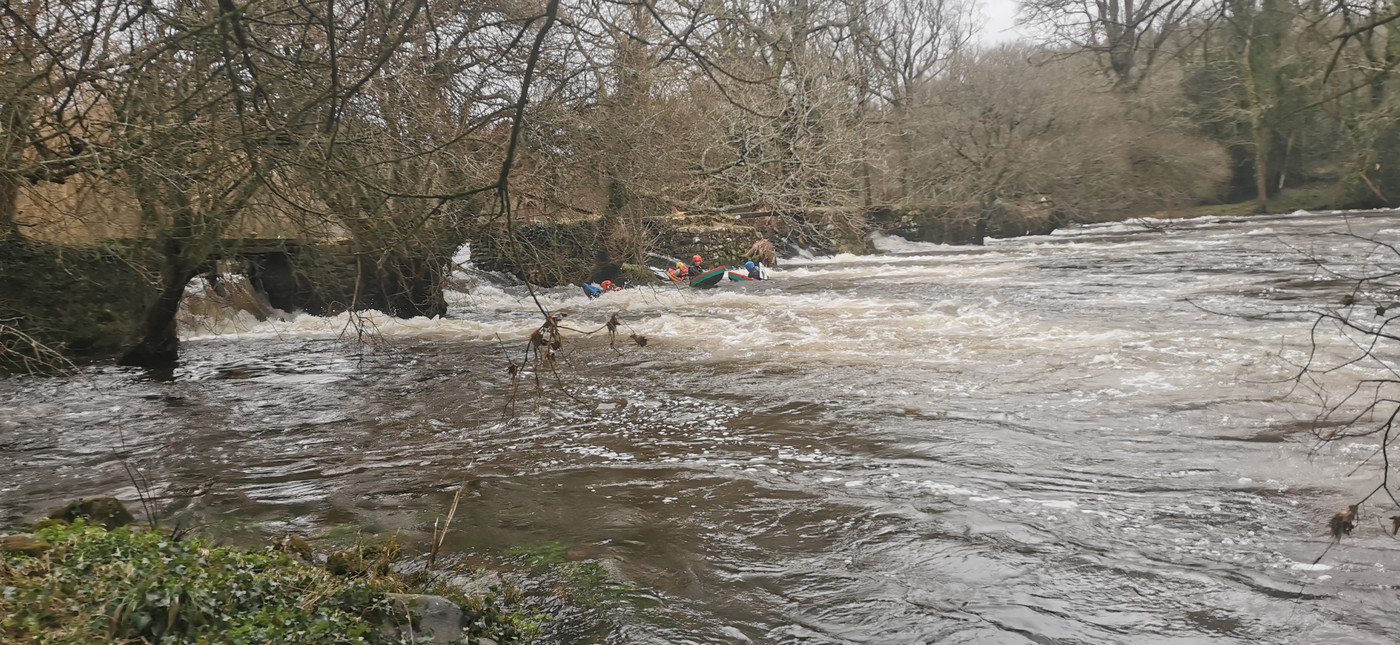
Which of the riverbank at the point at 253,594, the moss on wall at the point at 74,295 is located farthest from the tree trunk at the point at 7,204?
the riverbank at the point at 253,594

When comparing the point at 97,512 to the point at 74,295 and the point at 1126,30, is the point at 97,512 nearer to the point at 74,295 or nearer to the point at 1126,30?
the point at 1126,30

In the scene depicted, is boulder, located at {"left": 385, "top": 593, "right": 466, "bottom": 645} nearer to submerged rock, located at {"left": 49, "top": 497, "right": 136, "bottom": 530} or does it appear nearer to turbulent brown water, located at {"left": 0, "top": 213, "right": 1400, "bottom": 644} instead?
turbulent brown water, located at {"left": 0, "top": 213, "right": 1400, "bottom": 644}

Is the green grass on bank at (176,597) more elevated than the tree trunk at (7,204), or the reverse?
the tree trunk at (7,204)

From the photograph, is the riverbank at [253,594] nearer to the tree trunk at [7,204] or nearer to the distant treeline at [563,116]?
the distant treeline at [563,116]

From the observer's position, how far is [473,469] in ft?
22.6

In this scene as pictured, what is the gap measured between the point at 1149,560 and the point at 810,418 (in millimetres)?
3641

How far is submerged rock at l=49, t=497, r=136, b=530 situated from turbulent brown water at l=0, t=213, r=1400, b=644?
757 mm

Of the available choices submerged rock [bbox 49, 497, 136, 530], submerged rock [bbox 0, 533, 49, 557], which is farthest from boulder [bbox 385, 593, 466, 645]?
submerged rock [bbox 49, 497, 136, 530]

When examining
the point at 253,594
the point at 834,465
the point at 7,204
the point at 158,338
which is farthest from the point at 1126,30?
the point at 158,338

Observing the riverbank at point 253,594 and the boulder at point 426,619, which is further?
the boulder at point 426,619

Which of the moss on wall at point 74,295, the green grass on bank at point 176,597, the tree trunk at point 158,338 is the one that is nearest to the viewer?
the green grass on bank at point 176,597

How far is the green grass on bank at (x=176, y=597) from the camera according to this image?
2982 mm

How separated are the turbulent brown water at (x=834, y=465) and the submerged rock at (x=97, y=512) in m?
0.76

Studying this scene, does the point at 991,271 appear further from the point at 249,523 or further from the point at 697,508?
the point at 249,523
